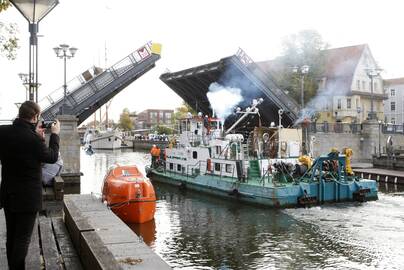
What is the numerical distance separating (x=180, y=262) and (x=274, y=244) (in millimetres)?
3407

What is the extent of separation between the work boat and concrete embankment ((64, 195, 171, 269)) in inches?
495

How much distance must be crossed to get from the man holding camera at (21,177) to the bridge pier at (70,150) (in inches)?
840

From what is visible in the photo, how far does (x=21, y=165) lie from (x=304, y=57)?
5032cm

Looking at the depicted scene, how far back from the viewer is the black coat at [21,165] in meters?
4.36

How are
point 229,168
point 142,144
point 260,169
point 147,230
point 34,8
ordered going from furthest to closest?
1. point 142,144
2. point 229,168
3. point 260,169
4. point 147,230
5. point 34,8

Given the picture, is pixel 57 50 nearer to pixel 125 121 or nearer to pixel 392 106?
pixel 392 106

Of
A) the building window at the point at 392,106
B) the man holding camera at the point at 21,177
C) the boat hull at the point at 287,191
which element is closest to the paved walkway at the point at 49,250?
the man holding camera at the point at 21,177

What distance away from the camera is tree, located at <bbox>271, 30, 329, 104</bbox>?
51.6 meters

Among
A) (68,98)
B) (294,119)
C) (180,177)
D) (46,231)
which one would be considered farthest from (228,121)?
(46,231)

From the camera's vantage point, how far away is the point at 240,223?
16.8 metres

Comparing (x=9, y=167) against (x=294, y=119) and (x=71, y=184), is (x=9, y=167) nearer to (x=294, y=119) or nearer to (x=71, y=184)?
(x=71, y=184)

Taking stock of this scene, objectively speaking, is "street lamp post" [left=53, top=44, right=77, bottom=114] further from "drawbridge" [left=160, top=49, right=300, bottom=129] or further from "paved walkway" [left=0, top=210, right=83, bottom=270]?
"paved walkway" [left=0, top=210, right=83, bottom=270]

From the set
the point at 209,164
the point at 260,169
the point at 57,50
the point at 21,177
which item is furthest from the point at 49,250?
the point at 57,50

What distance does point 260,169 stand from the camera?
22.7m
